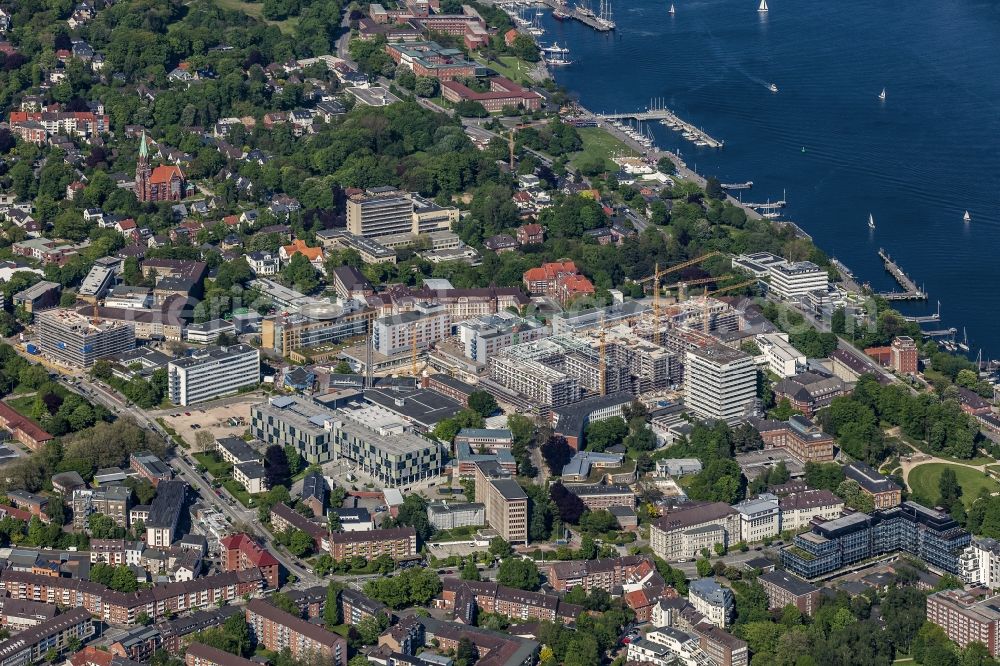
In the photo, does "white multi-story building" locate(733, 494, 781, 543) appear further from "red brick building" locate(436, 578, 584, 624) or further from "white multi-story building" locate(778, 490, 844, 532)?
"red brick building" locate(436, 578, 584, 624)

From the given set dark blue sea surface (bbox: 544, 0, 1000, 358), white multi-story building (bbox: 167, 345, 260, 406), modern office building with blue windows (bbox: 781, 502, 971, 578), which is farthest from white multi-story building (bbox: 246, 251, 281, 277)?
modern office building with blue windows (bbox: 781, 502, 971, 578)

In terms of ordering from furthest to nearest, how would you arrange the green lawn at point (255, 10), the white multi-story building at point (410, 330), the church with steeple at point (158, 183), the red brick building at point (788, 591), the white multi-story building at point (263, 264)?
the green lawn at point (255, 10)
the church with steeple at point (158, 183)
the white multi-story building at point (263, 264)
the white multi-story building at point (410, 330)
the red brick building at point (788, 591)

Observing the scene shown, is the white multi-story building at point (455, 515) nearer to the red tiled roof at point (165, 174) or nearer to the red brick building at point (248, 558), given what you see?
the red brick building at point (248, 558)

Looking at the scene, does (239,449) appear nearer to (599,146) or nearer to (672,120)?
(599,146)

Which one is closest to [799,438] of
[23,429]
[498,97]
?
[23,429]

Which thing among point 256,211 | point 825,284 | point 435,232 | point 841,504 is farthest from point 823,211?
point 841,504

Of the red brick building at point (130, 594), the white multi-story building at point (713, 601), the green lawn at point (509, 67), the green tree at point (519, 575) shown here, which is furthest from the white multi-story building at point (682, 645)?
the green lawn at point (509, 67)

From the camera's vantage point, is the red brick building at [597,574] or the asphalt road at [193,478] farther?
the asphalt road at [193,478]
